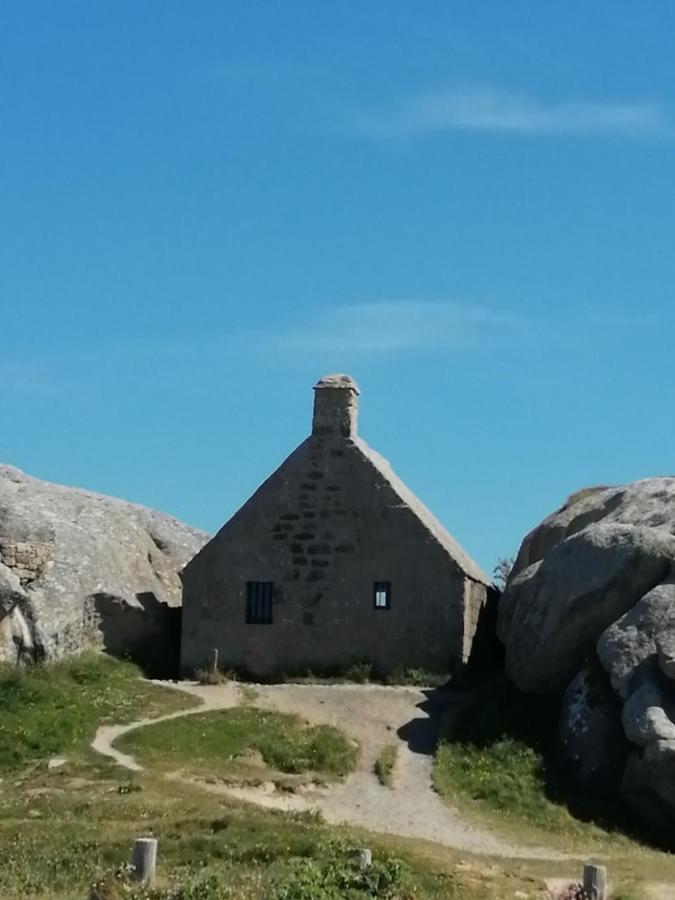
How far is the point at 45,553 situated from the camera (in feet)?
150

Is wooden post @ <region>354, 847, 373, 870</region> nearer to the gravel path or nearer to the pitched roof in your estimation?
the gravel path

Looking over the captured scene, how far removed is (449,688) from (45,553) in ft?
35.5

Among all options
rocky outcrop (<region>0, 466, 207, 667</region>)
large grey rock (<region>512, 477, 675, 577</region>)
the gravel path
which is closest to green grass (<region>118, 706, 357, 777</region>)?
the gravel path

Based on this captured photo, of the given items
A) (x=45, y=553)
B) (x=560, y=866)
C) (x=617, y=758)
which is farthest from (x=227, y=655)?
(x=560, y=866)

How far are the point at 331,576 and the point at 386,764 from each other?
9.27m

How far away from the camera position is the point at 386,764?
124 feet

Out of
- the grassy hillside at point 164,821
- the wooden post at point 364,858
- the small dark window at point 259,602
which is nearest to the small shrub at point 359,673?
the small dark window at point 259,602

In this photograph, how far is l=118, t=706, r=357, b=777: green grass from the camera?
122 ft

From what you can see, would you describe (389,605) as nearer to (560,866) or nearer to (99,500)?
(99,500)

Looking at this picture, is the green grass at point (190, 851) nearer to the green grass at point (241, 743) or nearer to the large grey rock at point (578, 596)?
the green grass at point (241, 743)

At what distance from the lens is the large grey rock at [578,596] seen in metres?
39.4

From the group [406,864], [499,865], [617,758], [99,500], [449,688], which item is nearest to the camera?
[406,864]

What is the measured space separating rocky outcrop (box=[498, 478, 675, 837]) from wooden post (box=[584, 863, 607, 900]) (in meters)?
9.40

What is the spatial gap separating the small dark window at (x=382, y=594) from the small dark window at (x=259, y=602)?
2714 millimetres
